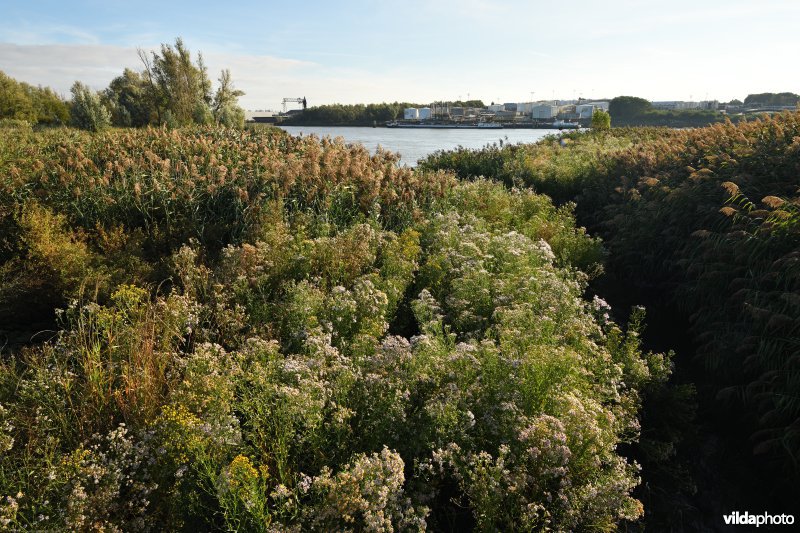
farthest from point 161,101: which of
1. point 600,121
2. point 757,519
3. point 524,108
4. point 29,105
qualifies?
point 524,108

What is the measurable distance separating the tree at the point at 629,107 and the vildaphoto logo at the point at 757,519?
69464 mm

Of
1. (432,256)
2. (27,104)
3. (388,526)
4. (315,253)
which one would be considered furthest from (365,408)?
(27,104)

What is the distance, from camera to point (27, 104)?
27594mm

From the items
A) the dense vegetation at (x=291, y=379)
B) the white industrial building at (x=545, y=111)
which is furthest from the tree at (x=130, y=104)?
the white industrial building at (x=545, y=111)

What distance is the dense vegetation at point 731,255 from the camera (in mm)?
4195

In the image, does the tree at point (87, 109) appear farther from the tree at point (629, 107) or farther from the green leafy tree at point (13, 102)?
the tree at point (629, 107)

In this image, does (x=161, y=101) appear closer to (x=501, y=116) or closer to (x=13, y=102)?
(x=13, y=102)

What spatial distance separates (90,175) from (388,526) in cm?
757

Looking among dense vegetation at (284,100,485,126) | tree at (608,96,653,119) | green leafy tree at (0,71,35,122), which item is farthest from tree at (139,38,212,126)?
tree at (608,96,653,119)

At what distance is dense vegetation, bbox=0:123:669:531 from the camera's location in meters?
2.68

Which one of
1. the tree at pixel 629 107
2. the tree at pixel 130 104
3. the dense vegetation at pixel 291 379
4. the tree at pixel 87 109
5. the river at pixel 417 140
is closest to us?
the dense vegetation at pixel 291 379

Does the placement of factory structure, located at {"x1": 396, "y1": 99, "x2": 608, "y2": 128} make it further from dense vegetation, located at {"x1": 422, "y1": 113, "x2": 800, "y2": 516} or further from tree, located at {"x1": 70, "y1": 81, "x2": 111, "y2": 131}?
dense vegetation, located at {"x1": 422, "y1": 113, "x2": 800, "y2": 516}

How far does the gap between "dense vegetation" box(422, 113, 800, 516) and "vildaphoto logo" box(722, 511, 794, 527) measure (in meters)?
0.26

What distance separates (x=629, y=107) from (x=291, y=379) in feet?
236
